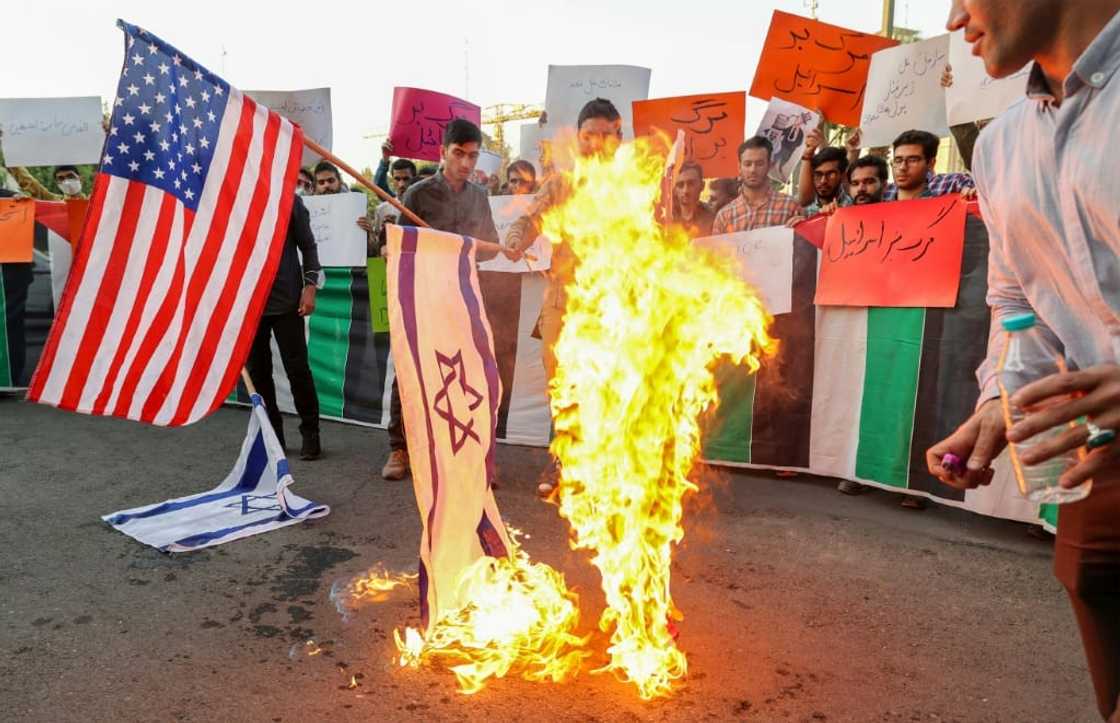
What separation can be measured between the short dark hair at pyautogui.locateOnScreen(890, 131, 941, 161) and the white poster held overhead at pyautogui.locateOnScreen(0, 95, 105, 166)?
7947 millimetres

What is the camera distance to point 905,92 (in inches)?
230

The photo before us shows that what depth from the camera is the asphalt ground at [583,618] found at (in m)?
2.68

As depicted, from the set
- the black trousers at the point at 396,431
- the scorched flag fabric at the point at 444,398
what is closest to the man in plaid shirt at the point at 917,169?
the scorched flag fabric at the point at 444,398

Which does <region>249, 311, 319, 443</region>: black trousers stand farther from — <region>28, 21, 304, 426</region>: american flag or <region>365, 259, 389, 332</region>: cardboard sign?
<region>28, 21, 304, 426</region>: american flag

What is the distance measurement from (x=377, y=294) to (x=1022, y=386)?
20.0 ft

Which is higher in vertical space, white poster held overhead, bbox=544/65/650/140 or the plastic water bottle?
white poster held overhead, bbox=544/65/650/140

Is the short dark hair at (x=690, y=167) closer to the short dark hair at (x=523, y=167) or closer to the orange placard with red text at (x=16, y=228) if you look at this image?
the short dark hair at (x=523, y=167)

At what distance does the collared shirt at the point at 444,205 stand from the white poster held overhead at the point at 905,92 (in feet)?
10.0

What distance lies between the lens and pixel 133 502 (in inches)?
197

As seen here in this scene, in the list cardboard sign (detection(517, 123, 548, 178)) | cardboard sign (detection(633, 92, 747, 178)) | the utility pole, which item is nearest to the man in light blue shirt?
cardboard sign (detection(633, 92, 747, 178))

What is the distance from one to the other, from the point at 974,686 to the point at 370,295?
5.66 m

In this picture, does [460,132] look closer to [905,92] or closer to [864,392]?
[864,392]

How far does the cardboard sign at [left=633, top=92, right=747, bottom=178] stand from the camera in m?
6.57

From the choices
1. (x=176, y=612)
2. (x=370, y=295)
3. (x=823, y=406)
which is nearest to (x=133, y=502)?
(x=176, y=612)
